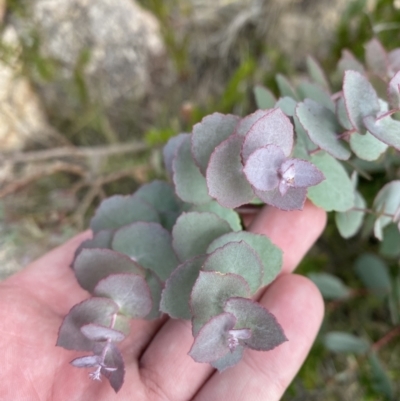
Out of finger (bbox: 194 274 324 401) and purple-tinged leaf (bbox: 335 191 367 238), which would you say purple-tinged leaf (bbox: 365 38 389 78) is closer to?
purple-tinged leaf (bbox: 335 191 367 238)

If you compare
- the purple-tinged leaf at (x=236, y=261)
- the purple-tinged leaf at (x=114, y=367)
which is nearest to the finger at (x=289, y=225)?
the purple-tinged leaf at (x=236, y=261)

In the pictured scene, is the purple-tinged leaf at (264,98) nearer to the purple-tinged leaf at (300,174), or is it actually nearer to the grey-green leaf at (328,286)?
the purple-tinged leaf at (300,174)

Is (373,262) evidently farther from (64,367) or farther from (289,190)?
(64,367)

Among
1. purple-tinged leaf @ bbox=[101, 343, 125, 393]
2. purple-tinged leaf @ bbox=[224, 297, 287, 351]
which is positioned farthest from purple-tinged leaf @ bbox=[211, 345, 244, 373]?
purple-tinged leaf @ bbox=[101, 343, 125, 393]

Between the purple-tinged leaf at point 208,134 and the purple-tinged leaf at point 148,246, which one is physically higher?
the purple-tinged leaf at point 208,134

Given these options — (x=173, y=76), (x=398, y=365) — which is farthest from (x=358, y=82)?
(x=173, y=76)

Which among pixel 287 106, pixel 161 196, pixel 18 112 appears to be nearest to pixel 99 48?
pixel 18 112
